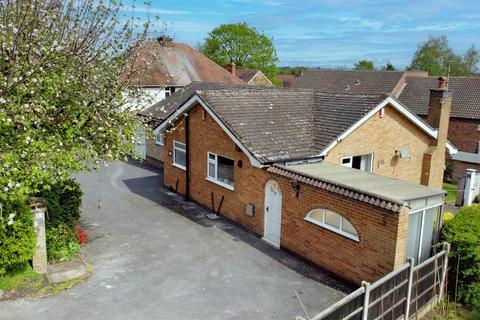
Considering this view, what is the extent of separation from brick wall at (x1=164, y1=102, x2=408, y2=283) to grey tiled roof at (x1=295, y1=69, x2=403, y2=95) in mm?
24576

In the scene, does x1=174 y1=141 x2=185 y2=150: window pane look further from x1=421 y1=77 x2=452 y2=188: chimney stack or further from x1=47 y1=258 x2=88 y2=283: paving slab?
x1=421 y1=77 x2=452 y2=188: chimney stack

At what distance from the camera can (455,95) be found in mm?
32188

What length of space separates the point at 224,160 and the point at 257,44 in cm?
5003

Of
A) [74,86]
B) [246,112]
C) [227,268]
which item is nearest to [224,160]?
[246,112]

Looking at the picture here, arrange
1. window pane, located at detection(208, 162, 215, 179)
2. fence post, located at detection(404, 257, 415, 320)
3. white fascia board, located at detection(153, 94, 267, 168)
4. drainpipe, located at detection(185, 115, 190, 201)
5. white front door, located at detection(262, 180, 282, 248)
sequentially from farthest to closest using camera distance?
drainpipe, located at detection(185, 115, 190, 201) → window pane, located at detection(208, 162, 215, 179) → white fascia board, located at detection(153, 94, 267, 168) → white front door, located at detection(262, 180, 282, 248) → fence post, located at detection(404, 257, 415, 320)

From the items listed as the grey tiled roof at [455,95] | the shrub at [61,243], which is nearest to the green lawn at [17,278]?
the shrub at [61,243]

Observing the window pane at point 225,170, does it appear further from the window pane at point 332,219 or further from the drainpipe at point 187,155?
the window pane at point 332,219

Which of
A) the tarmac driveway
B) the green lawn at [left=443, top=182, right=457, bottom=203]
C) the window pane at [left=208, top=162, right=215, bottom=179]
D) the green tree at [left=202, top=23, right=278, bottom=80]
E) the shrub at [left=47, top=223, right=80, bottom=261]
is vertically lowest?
the green lawn at [left=443, top=182, right=457, bottom=203]

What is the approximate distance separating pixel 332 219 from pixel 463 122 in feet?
80.5

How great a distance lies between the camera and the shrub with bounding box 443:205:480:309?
948cm

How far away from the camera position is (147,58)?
492 inches

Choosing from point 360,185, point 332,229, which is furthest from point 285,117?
point 332,229

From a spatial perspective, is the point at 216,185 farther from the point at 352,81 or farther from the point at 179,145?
the point at 352,81

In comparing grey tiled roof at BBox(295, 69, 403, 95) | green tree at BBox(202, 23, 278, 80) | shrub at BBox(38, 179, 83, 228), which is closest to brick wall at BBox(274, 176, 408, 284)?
shrub at BBox(38, 179, 83, 228)
